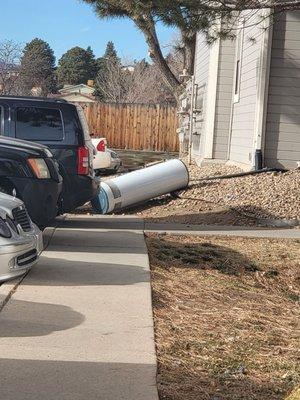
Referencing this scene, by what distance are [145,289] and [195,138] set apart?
46.6ft

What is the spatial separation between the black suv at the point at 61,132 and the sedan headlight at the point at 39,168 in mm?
1327

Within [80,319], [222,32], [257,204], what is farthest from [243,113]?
[80,319]

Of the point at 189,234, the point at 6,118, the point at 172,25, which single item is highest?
the point at 172,25

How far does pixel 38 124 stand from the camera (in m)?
9.54

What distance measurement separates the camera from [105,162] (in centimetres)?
1853

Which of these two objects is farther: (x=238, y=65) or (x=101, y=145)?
(x=101, y=145)

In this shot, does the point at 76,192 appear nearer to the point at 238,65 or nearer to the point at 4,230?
the point at 4,230

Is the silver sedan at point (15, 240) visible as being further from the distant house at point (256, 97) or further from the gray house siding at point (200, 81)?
the gray house siding at point (200, 81)

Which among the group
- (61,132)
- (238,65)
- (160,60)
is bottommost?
(61,132)

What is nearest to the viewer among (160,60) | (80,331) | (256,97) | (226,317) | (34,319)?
(80,331)

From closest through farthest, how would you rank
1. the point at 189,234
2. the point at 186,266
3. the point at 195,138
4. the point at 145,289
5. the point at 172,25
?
the point at 145,289, the point at 186,266, the point at 172,25, the point at 189,234, the point at 195,138

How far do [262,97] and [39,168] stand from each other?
274 inches

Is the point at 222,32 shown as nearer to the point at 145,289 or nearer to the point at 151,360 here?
the point at 145,289

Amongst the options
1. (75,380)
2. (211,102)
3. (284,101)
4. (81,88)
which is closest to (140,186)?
(284,101)
